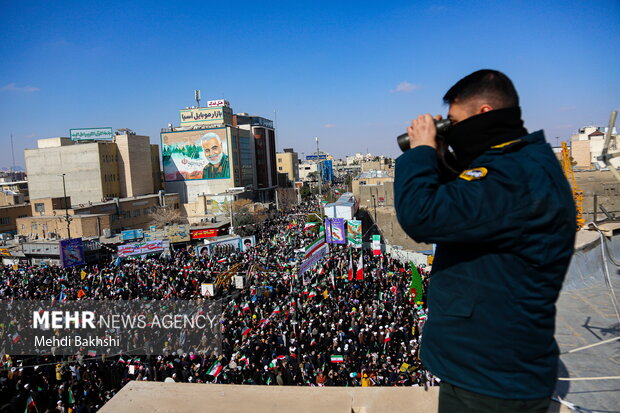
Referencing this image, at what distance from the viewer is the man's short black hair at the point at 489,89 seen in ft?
4.36

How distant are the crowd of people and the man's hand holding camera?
19.3ft

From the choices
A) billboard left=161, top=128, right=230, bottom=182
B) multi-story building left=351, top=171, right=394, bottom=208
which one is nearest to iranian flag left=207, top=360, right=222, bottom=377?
multi-story building left=351, top=171, right=394, bottom=208

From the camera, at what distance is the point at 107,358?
10.0 m

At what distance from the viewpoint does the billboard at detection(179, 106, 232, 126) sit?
69.1 meters

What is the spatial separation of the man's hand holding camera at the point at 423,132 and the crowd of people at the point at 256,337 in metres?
5.89

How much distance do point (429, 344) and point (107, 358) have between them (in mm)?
10656

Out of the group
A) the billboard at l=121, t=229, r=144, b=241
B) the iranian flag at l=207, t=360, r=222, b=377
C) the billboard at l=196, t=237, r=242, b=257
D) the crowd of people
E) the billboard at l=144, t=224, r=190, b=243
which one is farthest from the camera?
the billboard at l=144, t=224, r=190, b=243

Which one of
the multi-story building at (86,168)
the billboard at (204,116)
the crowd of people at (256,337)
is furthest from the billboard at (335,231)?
the billboard at (204,116)

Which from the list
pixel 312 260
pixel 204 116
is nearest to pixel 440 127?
pixel 312 260

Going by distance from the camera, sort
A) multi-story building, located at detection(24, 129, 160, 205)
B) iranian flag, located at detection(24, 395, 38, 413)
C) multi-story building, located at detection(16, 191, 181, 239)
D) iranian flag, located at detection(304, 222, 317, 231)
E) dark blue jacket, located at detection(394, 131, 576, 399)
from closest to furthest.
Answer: dark blue jacket, located at detection(394, 131, 576, 399) < iranian flag, located at detection(24, 395, 38, 413) < iranian flag, located at detection(304, 222, 317, 231) < multi-story building, located at detection(16, 191, 181, 239) < multi-story building, located at detection(24, 129, 160, 205)

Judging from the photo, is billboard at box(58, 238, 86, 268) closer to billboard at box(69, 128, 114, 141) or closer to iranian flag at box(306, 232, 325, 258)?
iranian flag at box(306, 232, 325, 258)

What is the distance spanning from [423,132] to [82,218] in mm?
38561

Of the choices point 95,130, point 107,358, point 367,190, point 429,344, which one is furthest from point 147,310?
point 95,130

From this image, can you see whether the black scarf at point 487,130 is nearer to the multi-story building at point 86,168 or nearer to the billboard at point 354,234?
the billboard at point 354,234
